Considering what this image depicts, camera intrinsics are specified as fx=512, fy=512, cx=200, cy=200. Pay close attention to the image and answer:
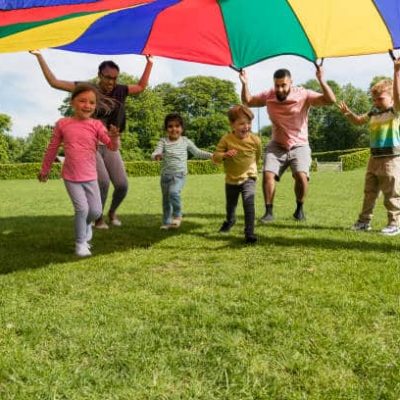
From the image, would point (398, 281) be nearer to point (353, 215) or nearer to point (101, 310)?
point (101, 310)

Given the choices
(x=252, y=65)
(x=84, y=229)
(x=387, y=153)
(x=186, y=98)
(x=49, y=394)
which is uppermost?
(x=186, y=98)

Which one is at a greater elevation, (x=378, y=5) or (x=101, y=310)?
(x=378, y=5)

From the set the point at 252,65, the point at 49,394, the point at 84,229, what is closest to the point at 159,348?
the point at 49,394

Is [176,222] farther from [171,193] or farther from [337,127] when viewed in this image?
[337,127]

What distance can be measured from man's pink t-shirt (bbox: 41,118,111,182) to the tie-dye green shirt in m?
3.24

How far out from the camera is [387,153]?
592 cm

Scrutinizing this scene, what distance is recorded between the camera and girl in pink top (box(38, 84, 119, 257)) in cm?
492

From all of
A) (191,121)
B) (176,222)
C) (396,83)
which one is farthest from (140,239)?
(191,121)

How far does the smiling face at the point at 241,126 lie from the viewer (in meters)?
5.59

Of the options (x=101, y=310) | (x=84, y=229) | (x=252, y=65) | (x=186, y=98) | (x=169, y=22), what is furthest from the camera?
(x=186, y=98)

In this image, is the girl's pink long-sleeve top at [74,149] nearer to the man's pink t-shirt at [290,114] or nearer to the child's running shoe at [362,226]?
the man's pink t-shirt at [290,114]

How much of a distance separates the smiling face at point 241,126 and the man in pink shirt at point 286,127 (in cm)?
81

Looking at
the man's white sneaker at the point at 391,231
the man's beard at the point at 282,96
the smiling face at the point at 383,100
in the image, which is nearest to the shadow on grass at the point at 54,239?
the man's beard at the point at 282,96

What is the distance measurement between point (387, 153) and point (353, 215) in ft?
7.36
